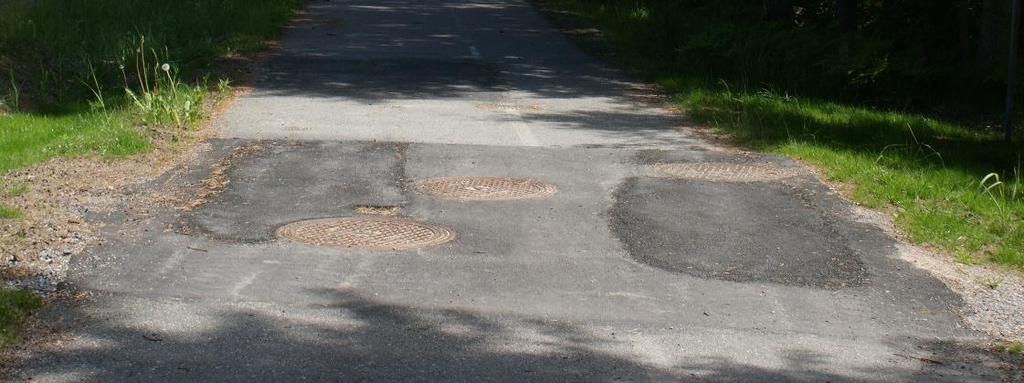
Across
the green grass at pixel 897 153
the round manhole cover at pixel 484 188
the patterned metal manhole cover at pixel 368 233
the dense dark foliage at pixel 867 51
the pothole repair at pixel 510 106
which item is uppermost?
→ the patterned metal manhole cover at pixel 368 233

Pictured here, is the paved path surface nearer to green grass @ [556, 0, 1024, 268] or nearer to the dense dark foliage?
green grass @ [556, 0, 1024, 268]

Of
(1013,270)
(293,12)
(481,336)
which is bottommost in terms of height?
(293,12)

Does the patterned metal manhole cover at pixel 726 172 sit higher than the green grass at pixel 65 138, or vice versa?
the green grass at pixel 65 138

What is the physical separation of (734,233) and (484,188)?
2190 mm

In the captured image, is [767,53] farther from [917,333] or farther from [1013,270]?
[917,333]

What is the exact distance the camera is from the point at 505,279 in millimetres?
7602

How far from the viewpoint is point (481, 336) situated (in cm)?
647

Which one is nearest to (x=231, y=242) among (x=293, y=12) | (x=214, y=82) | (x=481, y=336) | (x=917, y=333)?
(x=481, y=336)

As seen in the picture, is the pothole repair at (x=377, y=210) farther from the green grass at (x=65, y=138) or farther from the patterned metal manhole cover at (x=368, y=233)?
the green grass at (x=65, y=138)

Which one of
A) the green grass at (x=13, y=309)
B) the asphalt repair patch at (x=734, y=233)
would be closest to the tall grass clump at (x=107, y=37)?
the asphalt repair patch at (x=734, y=233)

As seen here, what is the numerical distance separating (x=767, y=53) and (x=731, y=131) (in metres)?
4.98

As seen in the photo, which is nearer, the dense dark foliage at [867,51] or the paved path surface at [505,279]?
the paved path surface at [505,279]

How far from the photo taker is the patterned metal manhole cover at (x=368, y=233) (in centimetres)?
830

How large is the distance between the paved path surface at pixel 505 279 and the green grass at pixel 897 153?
0.46 meters
